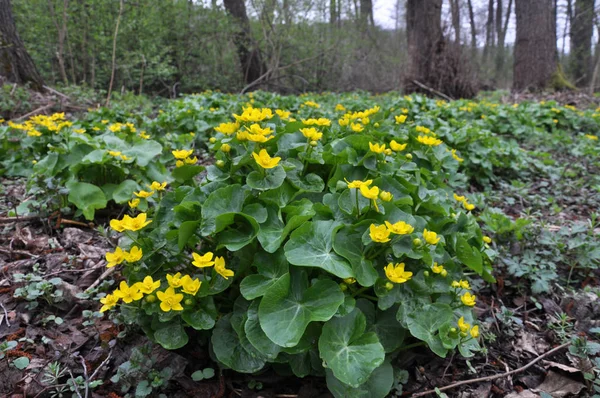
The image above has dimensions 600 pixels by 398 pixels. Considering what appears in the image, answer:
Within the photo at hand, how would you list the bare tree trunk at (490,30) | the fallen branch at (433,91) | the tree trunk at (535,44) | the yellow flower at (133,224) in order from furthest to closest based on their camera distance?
the bare tree trunk at (490,30), the tree trunk at (535,44), the fallen branch at (433,91), the yellow flower at (133,224)

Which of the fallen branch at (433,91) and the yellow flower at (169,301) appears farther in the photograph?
the fallen branch at (433,91)

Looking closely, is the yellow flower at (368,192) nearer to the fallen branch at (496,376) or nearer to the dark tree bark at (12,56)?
the fallen branch at (496,376)

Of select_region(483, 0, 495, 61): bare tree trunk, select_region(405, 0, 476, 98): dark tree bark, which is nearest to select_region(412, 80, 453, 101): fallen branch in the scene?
select_region(405, 0, 476, 98): dark tree bark

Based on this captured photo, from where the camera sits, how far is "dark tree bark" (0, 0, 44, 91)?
5133 mm

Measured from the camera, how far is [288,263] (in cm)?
143

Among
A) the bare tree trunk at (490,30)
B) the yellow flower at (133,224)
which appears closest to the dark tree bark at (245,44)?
the yellow flower at (133,224)

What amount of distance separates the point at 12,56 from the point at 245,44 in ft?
18.3

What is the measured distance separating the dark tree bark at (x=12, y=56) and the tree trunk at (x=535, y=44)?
9.87 meters

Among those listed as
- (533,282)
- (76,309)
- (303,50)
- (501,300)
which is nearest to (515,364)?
(501,300)

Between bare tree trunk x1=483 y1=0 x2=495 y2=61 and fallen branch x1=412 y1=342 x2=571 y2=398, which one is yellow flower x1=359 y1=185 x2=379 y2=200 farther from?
bare tree trunk x1=483 y1=0 x2=495 y2=61

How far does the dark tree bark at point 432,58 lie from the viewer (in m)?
8.05

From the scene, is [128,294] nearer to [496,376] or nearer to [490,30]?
[496,376]

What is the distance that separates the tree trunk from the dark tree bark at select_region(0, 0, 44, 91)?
987 cm

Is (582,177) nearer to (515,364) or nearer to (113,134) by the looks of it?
(515,364)
